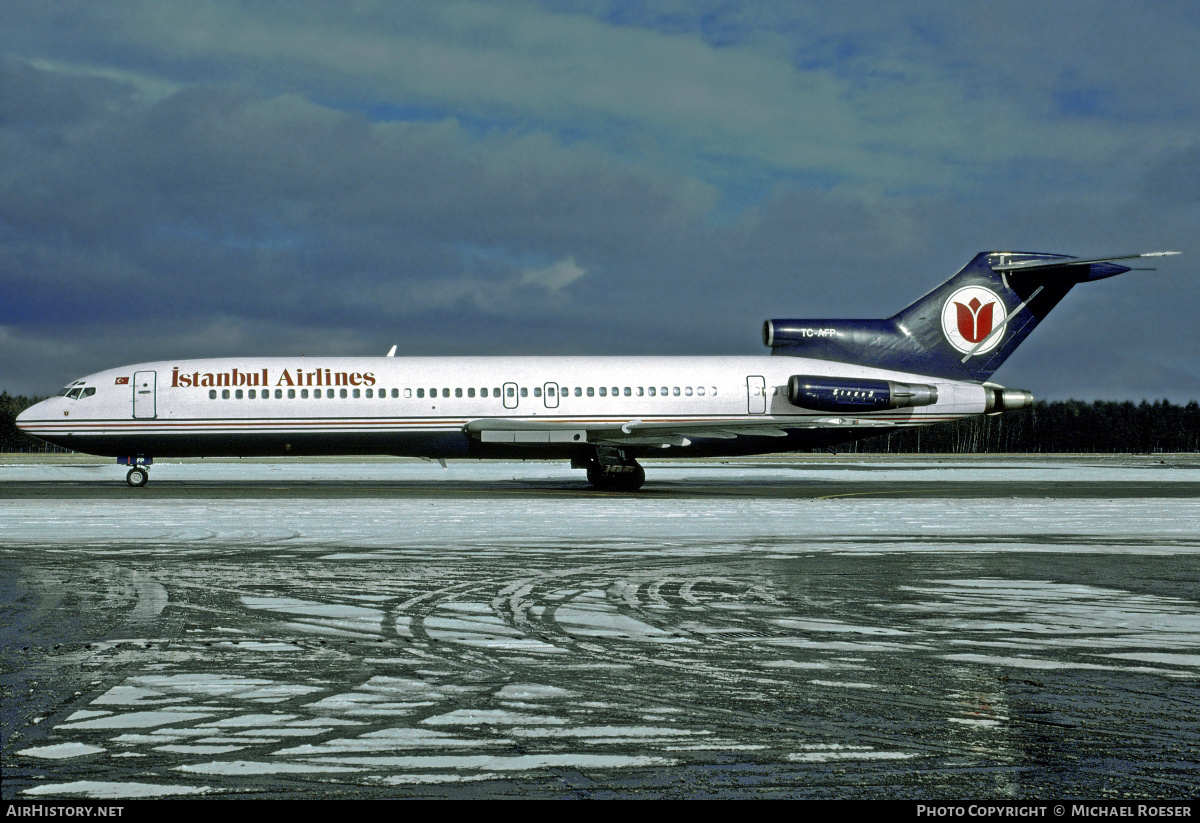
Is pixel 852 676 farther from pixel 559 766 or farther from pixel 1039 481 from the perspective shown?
pixel 1039 481

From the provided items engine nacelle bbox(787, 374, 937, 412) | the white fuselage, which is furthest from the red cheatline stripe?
engine nacelle bbox(787, 374, 937, 412)

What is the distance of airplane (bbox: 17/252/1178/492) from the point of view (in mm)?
29266

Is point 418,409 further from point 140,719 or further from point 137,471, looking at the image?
point 140,719

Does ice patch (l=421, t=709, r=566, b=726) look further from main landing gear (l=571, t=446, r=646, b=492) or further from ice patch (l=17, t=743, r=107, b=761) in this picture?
main landing gear (l=571, t=446, r=646, b=492)

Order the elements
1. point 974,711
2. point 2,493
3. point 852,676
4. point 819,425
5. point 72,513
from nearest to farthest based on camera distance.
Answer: point 974,711 → point 852,676 → point 72,513 → point 2,493 → point 819,425

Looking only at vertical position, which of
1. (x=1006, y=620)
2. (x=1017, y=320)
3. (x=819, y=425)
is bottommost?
(x=1006, y=620)

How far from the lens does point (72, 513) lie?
20.0m

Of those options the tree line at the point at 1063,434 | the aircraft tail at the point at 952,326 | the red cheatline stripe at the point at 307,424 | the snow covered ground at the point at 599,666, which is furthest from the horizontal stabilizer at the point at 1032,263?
the tree line at the point at 1063,434

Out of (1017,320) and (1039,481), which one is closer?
(1017,320)

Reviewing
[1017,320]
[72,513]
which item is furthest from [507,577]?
[1017,320]

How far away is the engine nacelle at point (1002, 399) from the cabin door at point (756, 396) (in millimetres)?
7029

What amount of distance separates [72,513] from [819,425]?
64.3 feet

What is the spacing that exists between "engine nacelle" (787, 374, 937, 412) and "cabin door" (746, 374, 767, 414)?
2.46 feet

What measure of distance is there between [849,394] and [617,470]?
731 centimetres
